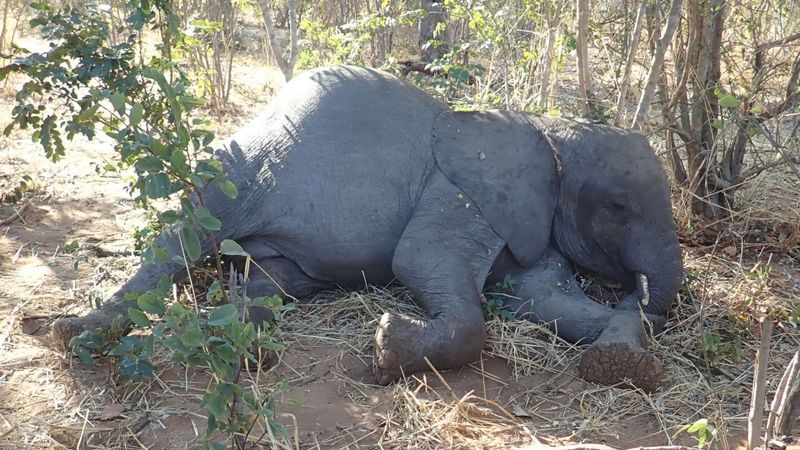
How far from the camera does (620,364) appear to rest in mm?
3936

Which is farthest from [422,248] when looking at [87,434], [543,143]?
[87,434]

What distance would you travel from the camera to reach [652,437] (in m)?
3.66

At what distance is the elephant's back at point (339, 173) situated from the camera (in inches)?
181

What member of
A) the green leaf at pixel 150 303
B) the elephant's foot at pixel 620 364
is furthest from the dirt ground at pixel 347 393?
the green leaf at pixel 150 303

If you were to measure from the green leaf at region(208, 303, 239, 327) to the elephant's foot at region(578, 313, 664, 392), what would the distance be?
1.94 meters

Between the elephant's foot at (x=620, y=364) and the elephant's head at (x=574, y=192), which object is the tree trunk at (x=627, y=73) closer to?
the elephant's head at (x=574, y=192)

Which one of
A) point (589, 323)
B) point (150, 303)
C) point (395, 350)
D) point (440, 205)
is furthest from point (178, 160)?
point (589, 323)

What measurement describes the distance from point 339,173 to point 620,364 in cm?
181

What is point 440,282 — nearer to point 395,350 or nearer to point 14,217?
point 395,350

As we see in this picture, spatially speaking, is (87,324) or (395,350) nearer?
(395,350)

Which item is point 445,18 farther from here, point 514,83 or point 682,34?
point 682,34

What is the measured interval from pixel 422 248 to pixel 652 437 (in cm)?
150

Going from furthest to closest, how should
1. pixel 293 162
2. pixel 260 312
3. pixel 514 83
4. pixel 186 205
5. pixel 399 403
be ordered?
pixel 514 83 → pixel 293 162 → pixel 260 312 → pixel 399 403 → pixel 186 205

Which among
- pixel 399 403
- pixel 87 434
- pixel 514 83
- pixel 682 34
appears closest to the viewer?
pixel 87 434
